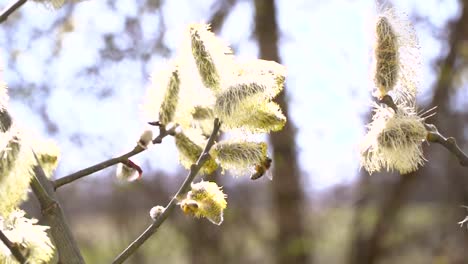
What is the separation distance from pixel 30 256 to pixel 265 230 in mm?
4750

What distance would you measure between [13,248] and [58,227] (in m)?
0.09

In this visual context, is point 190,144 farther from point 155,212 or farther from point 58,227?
point 58,227

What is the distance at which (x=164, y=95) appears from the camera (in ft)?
3.98

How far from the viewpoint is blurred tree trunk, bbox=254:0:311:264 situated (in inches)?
178

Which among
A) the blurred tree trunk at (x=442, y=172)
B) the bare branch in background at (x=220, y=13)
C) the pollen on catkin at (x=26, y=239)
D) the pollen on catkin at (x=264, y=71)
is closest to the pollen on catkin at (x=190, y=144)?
the pollen on catkin at (x=264, y=71)

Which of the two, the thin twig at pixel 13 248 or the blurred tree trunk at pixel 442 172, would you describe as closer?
the thin twig at pixel 13 248

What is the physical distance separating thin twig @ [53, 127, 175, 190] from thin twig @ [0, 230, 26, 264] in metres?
0.13

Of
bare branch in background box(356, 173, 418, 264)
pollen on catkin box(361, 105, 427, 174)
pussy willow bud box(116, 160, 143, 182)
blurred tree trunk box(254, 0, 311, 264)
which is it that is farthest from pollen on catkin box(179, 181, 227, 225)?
bare branch in background box(356, 173, 418, 264)

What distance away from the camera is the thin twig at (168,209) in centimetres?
117

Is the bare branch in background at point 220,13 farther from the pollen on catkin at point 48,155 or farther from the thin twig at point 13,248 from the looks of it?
the thin twig at point 13,248

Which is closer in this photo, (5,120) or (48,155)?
(5,120)

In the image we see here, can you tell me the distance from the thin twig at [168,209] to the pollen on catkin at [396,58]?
0.25 meters

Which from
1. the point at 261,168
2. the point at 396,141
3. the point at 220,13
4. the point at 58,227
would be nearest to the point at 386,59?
the point at 396,141

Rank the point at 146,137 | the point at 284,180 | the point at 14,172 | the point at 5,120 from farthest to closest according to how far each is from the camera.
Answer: the point at 284,180
the point at 146,137
the point at 5,120
the point at 14,172
